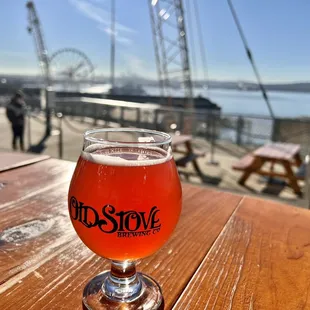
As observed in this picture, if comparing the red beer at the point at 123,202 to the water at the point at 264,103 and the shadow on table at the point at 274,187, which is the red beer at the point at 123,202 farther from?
the water at the point at 264,103

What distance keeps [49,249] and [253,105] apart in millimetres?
24589

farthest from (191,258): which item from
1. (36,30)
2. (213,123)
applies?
(36,30)

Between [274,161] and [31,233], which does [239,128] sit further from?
[31,233]

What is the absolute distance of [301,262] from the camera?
695 mm

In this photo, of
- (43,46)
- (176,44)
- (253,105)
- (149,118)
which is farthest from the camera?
(253,105)

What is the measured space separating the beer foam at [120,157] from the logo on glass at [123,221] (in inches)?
2.6

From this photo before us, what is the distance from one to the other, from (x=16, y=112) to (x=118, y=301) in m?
7.17

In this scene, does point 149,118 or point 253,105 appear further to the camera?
point 253,105

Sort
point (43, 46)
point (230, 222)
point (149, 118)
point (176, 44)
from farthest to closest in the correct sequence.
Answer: point (176, 44), point (43, 46), point (149, 118), point (230, 222)

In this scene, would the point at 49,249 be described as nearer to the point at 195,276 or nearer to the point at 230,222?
the point at 195,276

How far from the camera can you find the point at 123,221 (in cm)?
47

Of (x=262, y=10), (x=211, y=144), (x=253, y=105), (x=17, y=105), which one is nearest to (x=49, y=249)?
(x=211, y=144)

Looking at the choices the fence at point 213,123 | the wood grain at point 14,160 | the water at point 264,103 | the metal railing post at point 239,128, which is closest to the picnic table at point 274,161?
the fence at point 213,123

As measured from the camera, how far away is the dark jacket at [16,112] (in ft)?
22.6
